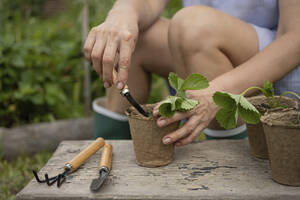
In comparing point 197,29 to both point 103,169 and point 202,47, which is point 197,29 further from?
point 103,169

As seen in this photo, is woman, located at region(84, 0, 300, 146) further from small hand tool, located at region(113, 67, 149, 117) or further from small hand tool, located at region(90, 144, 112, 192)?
small hand tool, located at region(90, 144, 112, 192)

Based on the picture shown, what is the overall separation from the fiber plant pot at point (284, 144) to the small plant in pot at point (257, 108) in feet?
0.16

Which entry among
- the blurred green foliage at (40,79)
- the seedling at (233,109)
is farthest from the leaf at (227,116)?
the blurred green foliage at (40,79)

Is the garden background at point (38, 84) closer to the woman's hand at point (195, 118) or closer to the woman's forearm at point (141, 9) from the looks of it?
the woman's forearm at point (141, 9)

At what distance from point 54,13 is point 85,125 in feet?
13.8

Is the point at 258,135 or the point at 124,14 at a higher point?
the point at 124,14

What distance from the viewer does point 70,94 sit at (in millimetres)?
2936

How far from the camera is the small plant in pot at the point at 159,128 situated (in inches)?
40.3

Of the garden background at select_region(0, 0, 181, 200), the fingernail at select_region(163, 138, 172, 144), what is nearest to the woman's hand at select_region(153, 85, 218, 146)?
the fingernail at select_region(163, 138, 172, 144)

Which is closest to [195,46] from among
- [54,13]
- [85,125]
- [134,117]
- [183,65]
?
[183,65]

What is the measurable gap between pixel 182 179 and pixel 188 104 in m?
0.22

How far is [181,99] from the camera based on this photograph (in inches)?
40.8

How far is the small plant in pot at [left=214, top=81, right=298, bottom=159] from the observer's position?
0.98 metres

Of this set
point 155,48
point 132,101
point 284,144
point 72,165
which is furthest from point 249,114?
point 155,48
